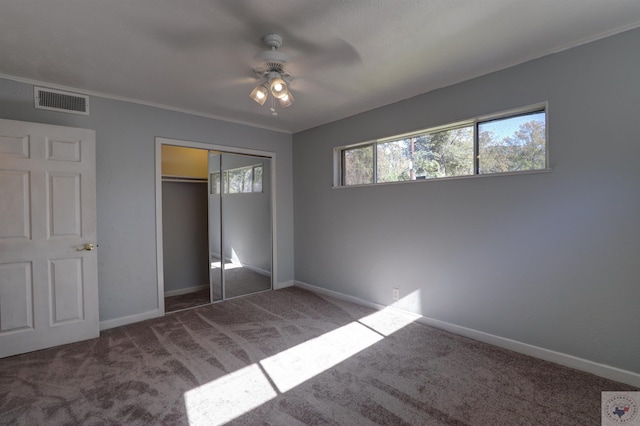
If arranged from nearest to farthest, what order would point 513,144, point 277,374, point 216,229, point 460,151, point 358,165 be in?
1. point 277,374
2. point 513,144
3. point 460,151
4. point 358,165
5. point 216,229

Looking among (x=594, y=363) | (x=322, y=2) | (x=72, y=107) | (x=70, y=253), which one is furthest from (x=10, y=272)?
(x=594, y=363)

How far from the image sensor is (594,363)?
224 cm

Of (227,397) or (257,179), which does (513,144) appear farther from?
(257,179)

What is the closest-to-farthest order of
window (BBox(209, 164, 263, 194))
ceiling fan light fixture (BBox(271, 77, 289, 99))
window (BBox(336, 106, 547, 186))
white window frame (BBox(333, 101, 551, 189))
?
ceiling fan light fixture (BBox(271, 77, 289, 99)), white window frame (BBox(333, 101, 551, 189)), window (BBox(336, 106, 547, 186)), window (BBox(209, 164, 263, 194))

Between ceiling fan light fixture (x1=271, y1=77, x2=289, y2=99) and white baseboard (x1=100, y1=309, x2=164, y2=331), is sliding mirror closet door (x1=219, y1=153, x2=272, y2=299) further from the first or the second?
ceiling fan light fixture (x1=271, y1=77, x2=289, y2=99)

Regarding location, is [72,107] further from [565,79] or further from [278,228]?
[565,79]

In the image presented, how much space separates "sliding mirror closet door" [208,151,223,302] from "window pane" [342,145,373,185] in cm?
180

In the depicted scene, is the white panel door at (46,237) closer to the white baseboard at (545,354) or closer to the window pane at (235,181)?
the window pane at (235,181)

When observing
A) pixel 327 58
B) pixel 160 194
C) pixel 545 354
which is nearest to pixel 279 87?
pixel 327 58

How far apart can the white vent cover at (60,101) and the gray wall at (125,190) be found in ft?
0.16

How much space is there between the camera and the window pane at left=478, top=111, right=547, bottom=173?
99.0 inches

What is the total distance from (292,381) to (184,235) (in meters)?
3.26

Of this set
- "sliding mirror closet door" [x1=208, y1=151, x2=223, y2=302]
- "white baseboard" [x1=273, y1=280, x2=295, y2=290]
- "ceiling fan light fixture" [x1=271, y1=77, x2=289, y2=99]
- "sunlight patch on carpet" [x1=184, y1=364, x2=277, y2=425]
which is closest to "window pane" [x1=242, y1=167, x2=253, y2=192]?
"sliding mirror closet door" [x1=208, y1=151, x2=223, y2=302]

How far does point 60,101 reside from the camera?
298cm
